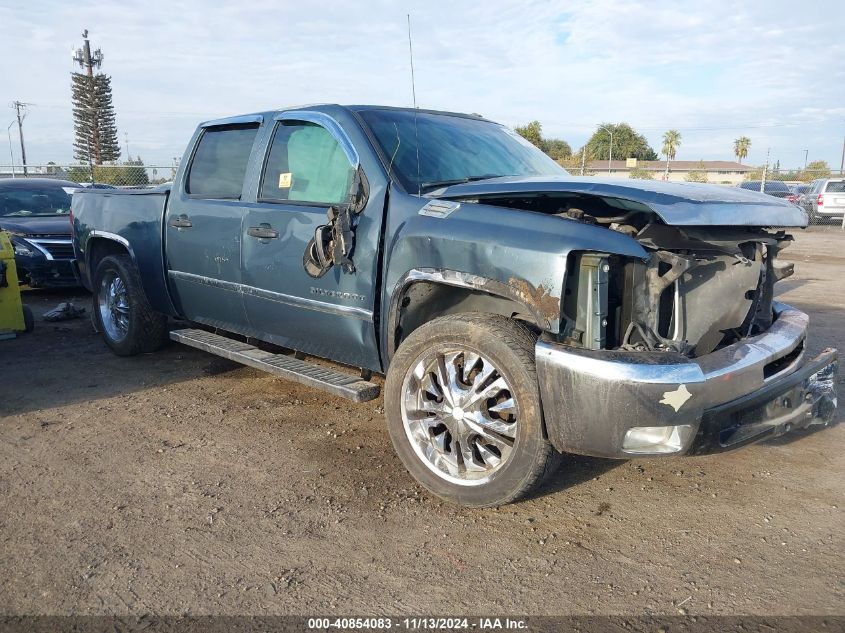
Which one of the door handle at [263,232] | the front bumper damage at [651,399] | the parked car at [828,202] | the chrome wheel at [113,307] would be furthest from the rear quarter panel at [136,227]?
the parked car at [828,202]

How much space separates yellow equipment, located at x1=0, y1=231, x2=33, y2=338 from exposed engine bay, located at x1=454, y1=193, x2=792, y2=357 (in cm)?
492

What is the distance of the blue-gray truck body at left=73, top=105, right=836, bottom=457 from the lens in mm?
2840

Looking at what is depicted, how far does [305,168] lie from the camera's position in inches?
167

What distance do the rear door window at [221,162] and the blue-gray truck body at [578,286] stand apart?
0.71 feet

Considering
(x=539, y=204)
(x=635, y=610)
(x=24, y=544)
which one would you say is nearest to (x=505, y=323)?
(x=539, y=204)

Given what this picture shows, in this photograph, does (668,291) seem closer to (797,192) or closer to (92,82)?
(797,192)

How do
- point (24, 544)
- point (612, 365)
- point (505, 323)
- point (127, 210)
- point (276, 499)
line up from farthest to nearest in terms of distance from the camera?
point (127, 210) < point (276, 499) < point (505, 323) < point (24, 544) < point (612, 365)

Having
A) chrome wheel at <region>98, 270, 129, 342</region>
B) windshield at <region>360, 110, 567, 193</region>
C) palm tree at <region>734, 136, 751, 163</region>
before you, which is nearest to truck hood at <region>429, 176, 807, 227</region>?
windshield at <region>360, 110, 567, 193</region>

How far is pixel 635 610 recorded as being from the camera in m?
2.55

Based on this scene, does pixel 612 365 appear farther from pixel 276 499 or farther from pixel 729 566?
pixel 276 499

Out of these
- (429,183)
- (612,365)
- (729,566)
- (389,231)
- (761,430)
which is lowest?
(729,566)

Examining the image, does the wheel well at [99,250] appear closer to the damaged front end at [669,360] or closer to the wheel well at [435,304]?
the wheel well at [435,304]

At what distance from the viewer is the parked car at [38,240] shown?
870cm

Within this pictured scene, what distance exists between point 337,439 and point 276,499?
823 millimetres
